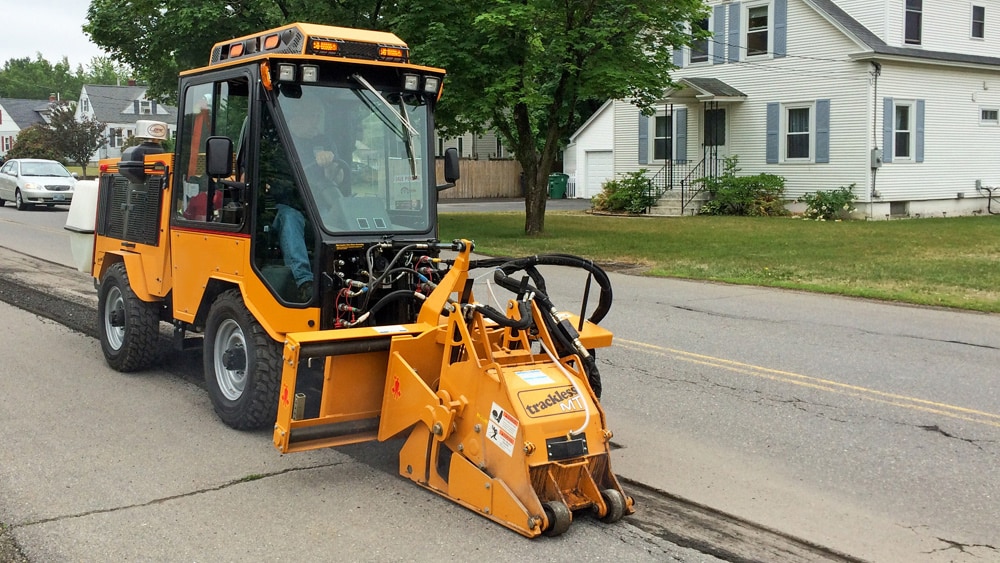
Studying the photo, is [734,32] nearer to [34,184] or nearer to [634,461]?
[34,184]

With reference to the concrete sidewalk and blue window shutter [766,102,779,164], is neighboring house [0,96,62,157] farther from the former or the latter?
blue window shutter [766,102,779,164]

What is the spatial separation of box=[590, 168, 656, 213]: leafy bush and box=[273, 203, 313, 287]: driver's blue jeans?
26.1 m

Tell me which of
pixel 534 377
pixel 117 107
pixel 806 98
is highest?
pixel 117 107

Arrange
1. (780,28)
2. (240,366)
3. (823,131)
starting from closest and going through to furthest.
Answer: (240,366)
(823,131)
(780,28)

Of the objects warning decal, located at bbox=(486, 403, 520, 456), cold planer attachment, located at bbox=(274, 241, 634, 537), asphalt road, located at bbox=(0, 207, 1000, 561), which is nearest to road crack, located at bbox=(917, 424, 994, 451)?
asphalt road, located at bbox=(0, 207, 1000, 561)

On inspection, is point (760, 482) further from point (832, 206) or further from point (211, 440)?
point (832, 206)

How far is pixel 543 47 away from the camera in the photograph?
62.4ft

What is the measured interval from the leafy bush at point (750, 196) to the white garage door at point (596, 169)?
1193 cm

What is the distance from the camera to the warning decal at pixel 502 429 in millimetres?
4785

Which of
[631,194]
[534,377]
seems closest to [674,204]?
[631,194]

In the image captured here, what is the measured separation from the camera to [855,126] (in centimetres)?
2719

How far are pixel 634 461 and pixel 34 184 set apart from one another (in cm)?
2971

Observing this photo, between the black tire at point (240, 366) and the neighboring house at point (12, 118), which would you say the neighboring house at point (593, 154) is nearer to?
the black tire at point (240, 366)

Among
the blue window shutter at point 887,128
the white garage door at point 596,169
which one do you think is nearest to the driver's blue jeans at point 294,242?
the blue window shutter at point 887,128
